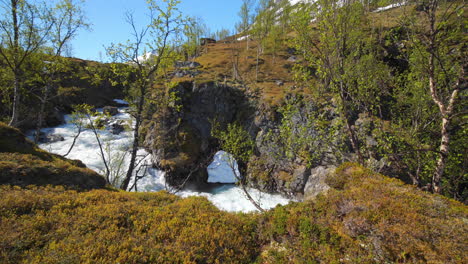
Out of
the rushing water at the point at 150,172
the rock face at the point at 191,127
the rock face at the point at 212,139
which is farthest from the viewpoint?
the rock face at the point at 191,127

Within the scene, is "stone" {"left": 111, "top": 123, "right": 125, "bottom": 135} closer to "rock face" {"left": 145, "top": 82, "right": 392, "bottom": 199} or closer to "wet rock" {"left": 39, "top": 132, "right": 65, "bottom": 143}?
"wet rock" {"left": 39, "top": 132, "right": 65, "bottom": 143}

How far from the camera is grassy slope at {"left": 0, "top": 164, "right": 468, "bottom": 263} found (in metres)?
4.90

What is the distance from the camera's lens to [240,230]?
7.30m

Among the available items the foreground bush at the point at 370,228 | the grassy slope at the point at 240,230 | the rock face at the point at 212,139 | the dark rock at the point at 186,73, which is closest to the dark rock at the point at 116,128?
the rock face at the point at 212,139

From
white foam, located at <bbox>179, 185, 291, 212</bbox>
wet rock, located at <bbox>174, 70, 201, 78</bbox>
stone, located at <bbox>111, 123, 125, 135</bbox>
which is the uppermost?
wet rock, located at <bbox>174, 70, 201, 78</bbox>

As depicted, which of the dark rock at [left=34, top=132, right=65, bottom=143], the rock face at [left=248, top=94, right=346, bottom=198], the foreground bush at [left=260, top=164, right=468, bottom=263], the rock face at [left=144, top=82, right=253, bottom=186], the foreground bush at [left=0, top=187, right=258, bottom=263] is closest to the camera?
the foreground bush at [left=260, top=164, right=468, bottom=263]

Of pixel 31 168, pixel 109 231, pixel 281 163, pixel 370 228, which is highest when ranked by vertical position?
pixel 31 168

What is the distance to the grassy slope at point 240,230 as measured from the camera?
16.1 feet

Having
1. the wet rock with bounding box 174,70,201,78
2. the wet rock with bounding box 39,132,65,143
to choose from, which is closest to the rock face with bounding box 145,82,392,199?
the wet rock with bounding box 39,132,65,143

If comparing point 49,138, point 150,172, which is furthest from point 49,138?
point 150,172

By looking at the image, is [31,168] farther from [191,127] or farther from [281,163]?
[191,127]

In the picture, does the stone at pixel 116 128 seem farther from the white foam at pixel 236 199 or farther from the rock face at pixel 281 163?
the rock face at pixel 281 163

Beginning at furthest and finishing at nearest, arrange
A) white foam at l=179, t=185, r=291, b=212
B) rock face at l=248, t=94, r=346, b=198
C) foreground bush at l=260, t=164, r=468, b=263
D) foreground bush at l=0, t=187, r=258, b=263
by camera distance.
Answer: rock face at l=248, t=94, r=346, b=198 → white foam at l=179, t=185, r=291, b=212 → foreground bush at l=0, t=187, r=258, b=263 → foreground bush at l=260, t=164, r=468, b=263

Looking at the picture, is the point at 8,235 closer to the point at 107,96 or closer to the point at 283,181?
the point at 283,181
